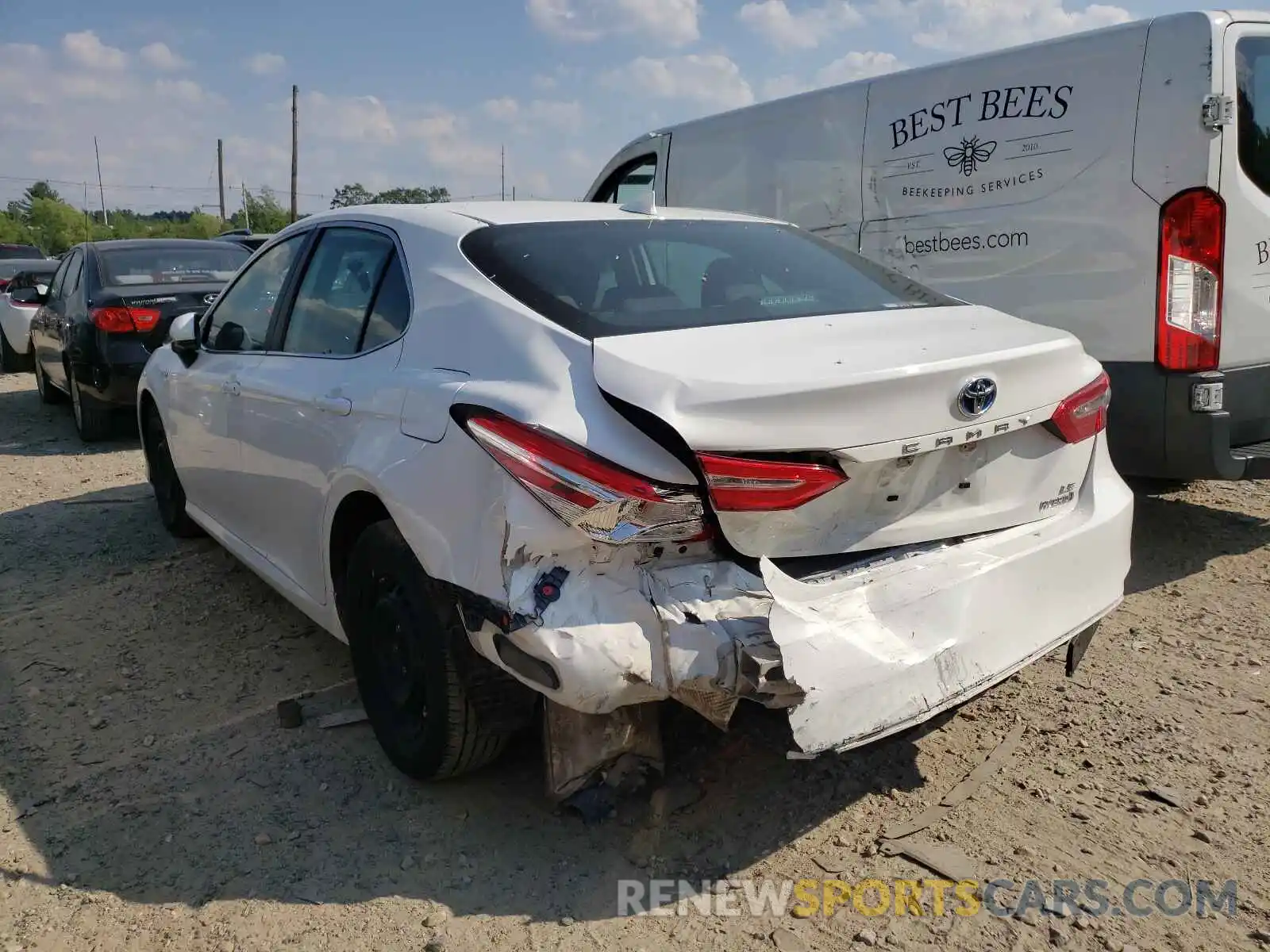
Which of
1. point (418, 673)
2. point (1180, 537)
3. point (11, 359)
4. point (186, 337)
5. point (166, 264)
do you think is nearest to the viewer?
point (418, 673)

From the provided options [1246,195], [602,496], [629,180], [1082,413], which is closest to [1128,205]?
[1246,195]

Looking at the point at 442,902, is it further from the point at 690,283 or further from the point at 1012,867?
the point at 690,283

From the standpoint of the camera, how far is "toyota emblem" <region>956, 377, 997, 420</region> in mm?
2447

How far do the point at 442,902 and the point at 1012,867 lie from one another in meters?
1.40

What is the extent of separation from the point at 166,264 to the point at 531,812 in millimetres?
7385

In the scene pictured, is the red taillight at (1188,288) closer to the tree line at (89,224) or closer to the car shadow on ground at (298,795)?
the car shadow on ground at (298,795)

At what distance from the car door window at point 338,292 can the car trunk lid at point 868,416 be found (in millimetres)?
1096

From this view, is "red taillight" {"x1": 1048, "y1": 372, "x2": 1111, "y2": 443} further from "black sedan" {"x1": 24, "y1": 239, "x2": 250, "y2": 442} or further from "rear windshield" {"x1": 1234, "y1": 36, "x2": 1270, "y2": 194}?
"black sedan" {"x1": 24, "y1": 239, "x2": 250, "y2": 442}

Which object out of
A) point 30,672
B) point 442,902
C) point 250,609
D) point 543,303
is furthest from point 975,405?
point 30,672

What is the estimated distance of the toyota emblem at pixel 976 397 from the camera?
2.45m

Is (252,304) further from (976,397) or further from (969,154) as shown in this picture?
(969,154)

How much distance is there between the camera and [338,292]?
134 inches

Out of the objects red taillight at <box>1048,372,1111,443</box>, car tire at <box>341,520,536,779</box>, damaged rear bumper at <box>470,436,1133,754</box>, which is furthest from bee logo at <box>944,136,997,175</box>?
car tire at <box>341,520,536,779</box>

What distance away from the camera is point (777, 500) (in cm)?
226
